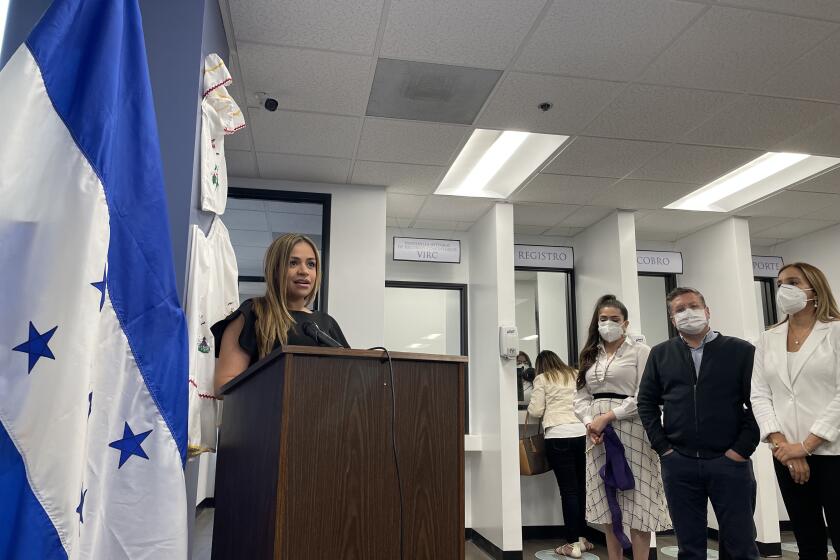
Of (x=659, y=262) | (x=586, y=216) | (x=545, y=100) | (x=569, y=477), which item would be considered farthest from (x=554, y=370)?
(x=545, y=100)

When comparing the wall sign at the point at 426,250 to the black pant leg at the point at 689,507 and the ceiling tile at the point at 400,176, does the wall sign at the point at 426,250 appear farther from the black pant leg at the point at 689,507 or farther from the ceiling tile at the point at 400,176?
the black pant leg at the point at 689,507

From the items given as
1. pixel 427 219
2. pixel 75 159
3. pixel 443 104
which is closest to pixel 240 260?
pixel 427 219

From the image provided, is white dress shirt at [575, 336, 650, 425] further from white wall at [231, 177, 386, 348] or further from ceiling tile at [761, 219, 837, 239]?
ceiling tile at [761, 219, 837, 239]

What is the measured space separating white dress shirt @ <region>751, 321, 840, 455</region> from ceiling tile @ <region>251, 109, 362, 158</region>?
8.16ft

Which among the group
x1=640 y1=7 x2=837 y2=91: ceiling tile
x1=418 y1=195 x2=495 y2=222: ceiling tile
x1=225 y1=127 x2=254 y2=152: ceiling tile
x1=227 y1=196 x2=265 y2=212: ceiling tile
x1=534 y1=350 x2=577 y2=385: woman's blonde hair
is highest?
x1=640 y1=7 x2=837 y2=91: ceiling tile

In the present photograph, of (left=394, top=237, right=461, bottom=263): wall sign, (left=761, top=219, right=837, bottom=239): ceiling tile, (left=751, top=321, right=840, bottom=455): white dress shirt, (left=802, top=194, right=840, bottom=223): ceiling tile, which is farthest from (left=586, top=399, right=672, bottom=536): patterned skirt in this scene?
(left=761, top=219, right=837, bottom=239): ceiling tile

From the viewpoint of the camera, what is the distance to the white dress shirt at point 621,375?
131 inches

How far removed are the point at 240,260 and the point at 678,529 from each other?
168 inches

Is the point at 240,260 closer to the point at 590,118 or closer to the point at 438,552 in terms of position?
the point at 590,118

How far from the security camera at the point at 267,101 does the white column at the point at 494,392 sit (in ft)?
7.41

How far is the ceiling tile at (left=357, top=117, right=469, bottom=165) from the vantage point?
12.6 ft

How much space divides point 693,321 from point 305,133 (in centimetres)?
247

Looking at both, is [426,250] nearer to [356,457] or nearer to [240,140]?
[240,140]

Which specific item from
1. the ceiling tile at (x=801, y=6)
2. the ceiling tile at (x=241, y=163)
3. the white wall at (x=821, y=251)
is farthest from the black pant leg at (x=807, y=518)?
the white wall at (x=821, y=251)
